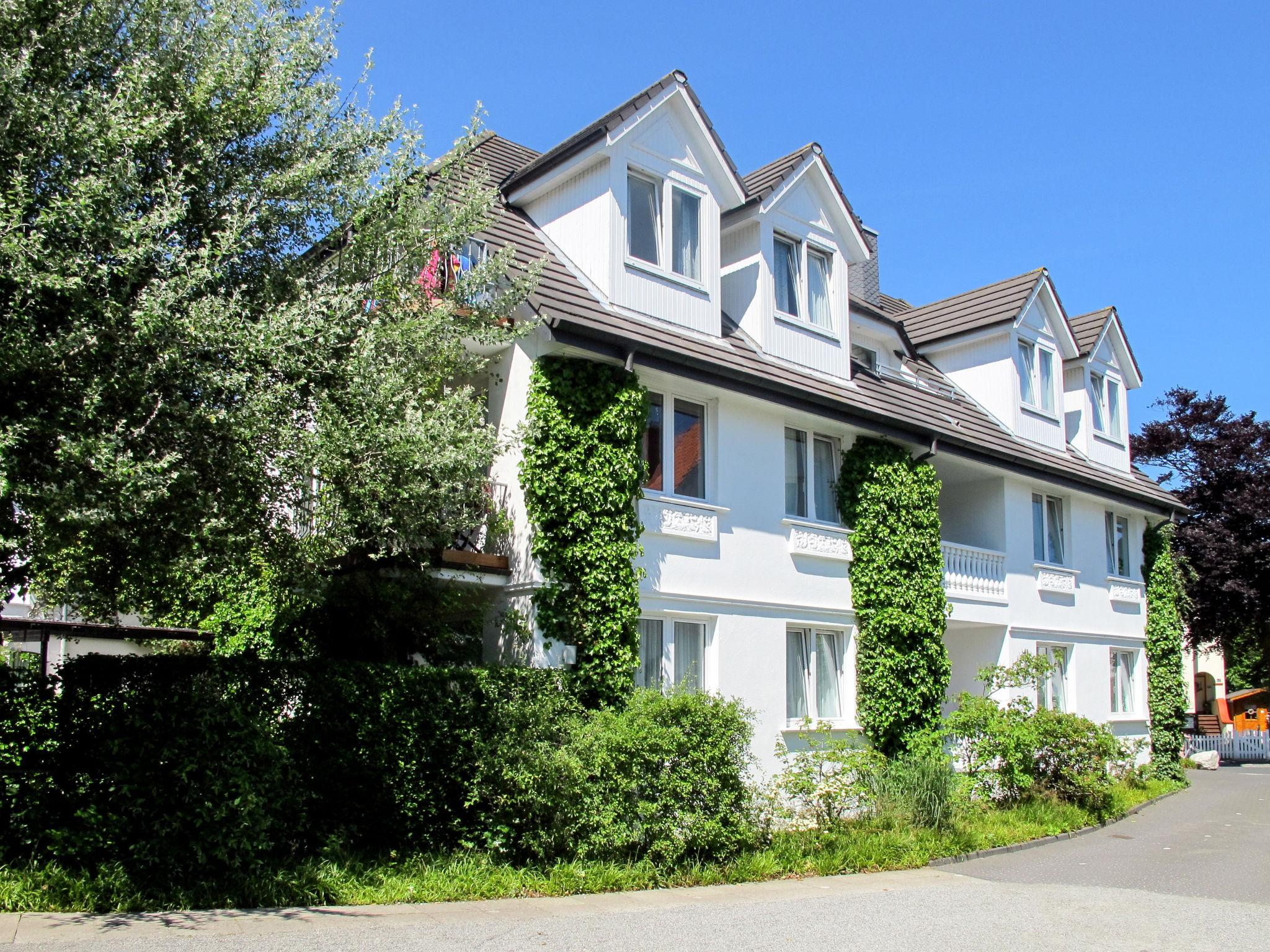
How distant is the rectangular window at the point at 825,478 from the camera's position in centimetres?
1747

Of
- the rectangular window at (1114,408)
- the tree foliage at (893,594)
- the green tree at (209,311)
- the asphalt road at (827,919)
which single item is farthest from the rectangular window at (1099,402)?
the green tree at (209,311)

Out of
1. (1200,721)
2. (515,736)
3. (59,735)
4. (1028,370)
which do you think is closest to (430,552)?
(515,736)

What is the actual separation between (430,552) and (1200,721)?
3491 cm

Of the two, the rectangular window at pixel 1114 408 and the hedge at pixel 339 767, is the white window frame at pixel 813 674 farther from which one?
the rectangular window at pixel 1114 408

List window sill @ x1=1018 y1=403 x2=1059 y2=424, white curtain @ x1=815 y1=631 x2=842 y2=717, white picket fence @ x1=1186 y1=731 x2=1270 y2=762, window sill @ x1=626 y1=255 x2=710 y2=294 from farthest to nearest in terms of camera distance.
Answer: white picket fence @ x1=1186 y1=731 x2=1270 y2=762 → window sill @ x1=1018 y1=403 x2=1059 y2=424 → white curtain @ x1=815 y1=631 x2=842 y2=717 → window sill @ x1=626 y1=255 x2=710 y2=294

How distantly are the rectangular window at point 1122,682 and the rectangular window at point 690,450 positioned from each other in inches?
557

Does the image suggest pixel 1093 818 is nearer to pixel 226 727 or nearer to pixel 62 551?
pixel 226 727

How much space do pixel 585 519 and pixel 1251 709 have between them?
145 feet

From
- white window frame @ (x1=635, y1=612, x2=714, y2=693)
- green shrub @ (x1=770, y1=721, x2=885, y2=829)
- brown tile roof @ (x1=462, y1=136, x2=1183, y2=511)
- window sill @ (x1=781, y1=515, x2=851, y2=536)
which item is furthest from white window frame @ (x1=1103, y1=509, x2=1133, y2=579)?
white window frame @ (x1=635, y1=612, x2=714, y2=693)

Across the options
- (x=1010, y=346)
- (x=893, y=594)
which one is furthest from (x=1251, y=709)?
(x=893, y=594)

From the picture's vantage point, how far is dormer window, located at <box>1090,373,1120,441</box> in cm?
2586

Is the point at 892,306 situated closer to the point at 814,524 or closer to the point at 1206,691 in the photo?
the point at 814,524

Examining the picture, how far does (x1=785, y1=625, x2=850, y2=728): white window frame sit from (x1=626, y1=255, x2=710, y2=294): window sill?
5.14 metres

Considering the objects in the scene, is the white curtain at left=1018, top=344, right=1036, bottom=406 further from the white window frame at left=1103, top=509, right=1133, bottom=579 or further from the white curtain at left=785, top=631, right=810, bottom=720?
the white curtain at left=785, top=631, right=810, bottom=720
